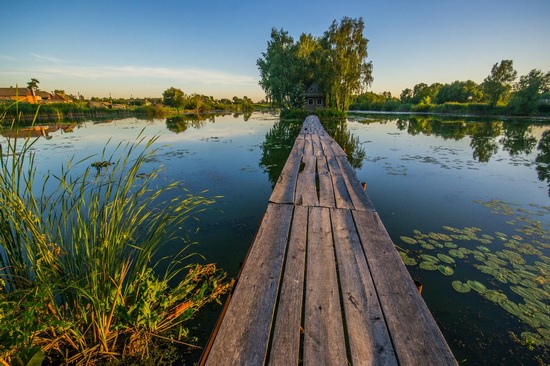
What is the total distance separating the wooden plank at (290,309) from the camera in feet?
4.24

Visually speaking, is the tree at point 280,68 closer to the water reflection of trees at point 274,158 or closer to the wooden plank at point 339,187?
the water reflection of trees at point 274,158

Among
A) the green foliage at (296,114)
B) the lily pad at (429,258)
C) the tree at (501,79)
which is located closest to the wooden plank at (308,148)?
the lily pad at (429,258)

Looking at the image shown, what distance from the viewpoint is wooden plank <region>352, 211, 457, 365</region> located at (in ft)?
4.20

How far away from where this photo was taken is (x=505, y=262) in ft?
9.81

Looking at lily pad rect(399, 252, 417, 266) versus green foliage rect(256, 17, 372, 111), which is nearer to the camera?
lily pad rect(399, 252, 417, 266)

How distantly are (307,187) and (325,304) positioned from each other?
2.61m

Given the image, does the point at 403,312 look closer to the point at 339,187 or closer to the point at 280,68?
the point at 339,187

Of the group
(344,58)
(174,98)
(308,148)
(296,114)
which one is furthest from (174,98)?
(308,148)

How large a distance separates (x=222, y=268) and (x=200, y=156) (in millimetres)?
7162

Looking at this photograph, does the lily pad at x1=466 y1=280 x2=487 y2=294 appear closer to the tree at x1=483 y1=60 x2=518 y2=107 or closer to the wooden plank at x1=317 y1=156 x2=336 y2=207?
the wooden plank at x1=317 y1=156 x2=336 y2=207

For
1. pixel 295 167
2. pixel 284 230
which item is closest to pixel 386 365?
pixel 284 230

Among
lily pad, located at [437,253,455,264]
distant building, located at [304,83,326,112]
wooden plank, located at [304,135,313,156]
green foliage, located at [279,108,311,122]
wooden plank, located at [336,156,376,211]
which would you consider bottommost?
lily pad, located at [437,253,455,264]

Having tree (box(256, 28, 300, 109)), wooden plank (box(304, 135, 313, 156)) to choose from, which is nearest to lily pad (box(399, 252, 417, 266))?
wooden plank (box(304, 135, 313, 156))

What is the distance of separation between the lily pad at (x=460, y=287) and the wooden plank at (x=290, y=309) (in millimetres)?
1950
